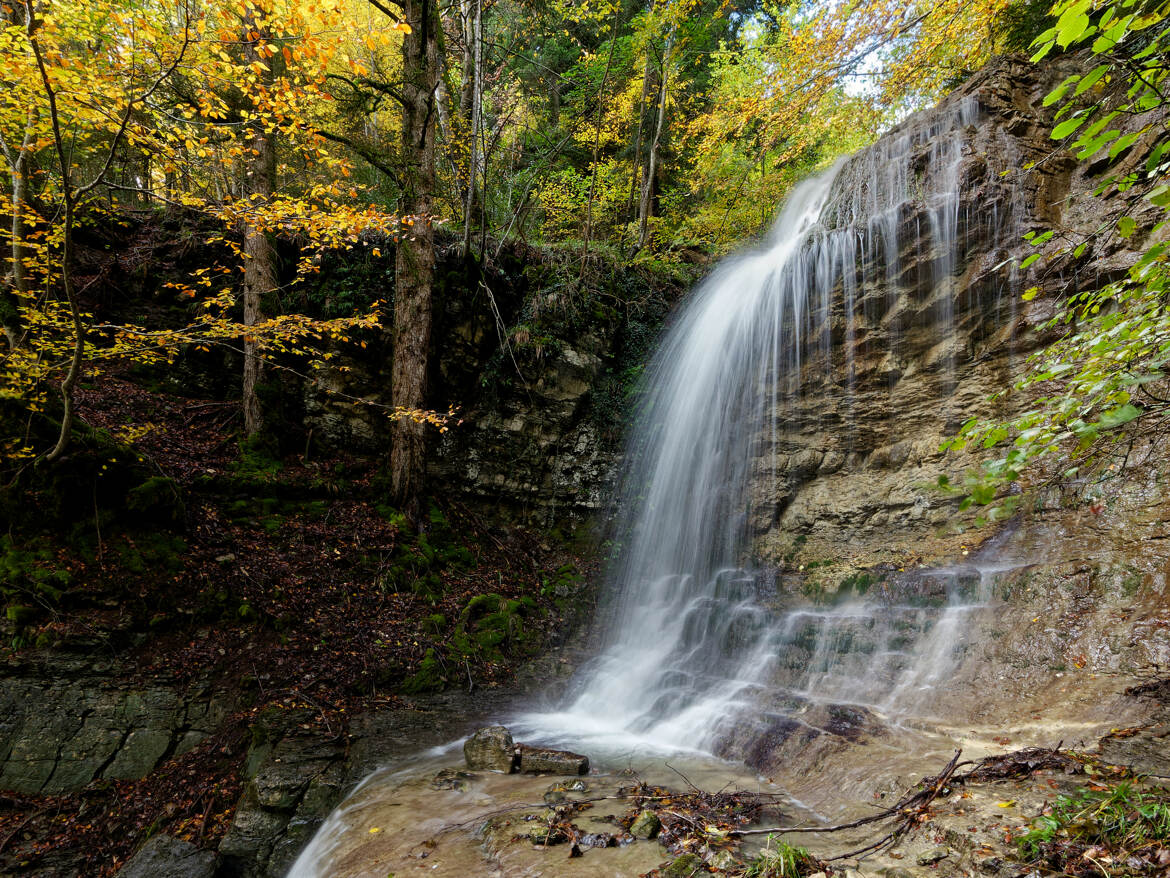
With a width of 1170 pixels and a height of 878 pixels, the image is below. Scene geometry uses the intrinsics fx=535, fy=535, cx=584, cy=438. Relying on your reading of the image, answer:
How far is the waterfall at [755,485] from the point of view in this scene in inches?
227

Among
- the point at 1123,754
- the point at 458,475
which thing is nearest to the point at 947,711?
the point at 1123,754

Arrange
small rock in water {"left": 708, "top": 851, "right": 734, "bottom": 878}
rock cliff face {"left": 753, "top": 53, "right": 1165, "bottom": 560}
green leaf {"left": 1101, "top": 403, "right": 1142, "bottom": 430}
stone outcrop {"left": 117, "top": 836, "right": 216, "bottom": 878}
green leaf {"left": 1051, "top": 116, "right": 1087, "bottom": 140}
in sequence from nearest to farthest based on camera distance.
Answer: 1. green leaf {"left": 1101, "top": 403, "right": 1142, "bottom": 430}
2. green leaf {"left": 1051, "top": 116, "right": 1087, "bottom": 140}
3. small rock in water {"left": 708, "top": 851, "right": 734, "bottom": 878}
4. stone outcrop {"left": 117, "top": 836, "right": 216, "bottom": 878}
5. rock cliff face {"left": 753, "top": 53, "right": 1165, "bottom": 560}

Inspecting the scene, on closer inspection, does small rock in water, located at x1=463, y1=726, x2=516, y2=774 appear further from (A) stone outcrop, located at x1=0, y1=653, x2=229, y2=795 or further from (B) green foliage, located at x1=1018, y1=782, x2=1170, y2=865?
(B) green foliage, located at x1=1018, y1=782, x2=1170, y2=865

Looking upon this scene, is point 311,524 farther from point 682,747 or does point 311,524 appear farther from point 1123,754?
point 1123,754

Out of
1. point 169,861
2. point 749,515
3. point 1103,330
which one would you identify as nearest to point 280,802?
point 169,861

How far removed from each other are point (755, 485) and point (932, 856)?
6.52 meters

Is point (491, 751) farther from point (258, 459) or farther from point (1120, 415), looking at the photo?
point (258, 459)

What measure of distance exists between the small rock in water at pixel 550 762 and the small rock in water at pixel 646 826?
134 centimetres

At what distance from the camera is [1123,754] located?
3.22m

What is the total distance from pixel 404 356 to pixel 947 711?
782 cm

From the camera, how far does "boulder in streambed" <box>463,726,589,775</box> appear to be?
4555 mm

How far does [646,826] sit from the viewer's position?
3234mm

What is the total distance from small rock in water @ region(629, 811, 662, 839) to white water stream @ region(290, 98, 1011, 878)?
199 cm

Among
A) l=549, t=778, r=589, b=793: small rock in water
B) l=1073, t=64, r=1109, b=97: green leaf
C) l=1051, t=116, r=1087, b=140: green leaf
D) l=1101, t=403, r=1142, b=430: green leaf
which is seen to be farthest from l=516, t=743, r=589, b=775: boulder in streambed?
l=1073, t=64, r=1109, b=97: green leaf
